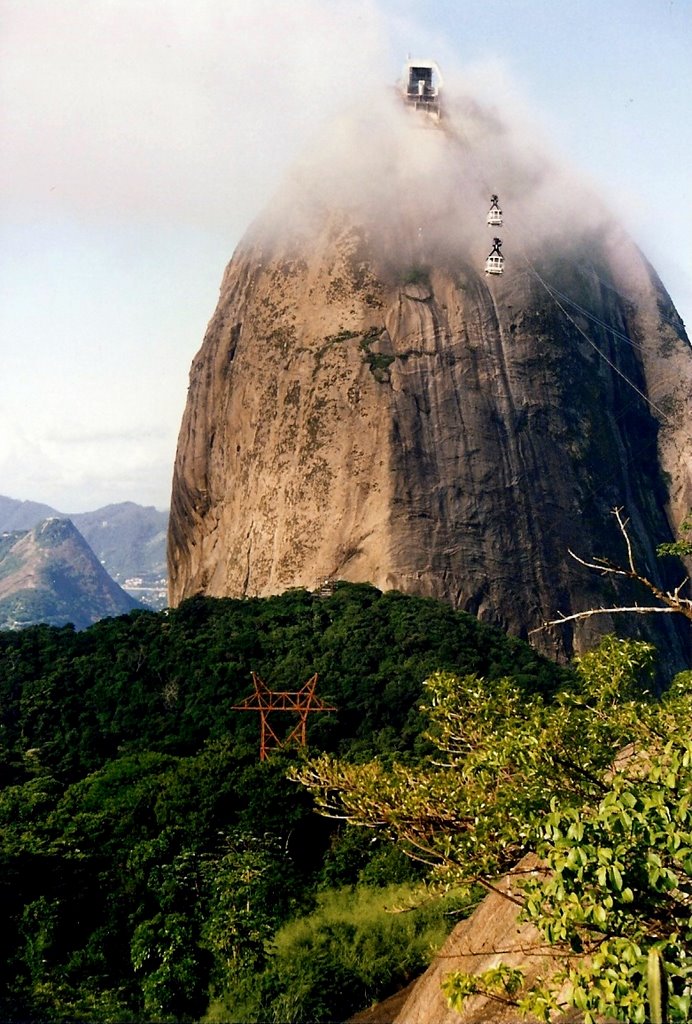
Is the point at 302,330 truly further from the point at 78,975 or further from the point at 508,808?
the point at 508,808

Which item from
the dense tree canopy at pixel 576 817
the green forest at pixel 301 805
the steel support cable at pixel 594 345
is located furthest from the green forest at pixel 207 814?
the steel support cable at pixel 594 345

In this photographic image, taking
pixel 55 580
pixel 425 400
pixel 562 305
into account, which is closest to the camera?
pixel 425 400

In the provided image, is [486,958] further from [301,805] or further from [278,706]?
[278,706]

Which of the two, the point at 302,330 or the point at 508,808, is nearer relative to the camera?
the point at 508,808

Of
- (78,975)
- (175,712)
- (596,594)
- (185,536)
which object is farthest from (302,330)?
(78,975)

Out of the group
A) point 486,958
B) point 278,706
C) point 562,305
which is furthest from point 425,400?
point 486,958

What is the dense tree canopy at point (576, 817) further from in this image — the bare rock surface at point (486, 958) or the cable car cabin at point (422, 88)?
the cable car cabin at point (422, 88)

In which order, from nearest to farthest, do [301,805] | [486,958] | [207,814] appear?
[486,958], [207,814], [301,805]
